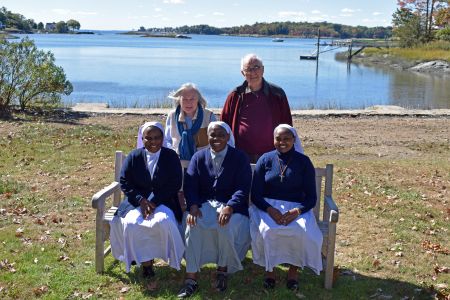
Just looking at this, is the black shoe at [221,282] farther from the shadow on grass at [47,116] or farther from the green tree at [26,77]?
the green tree at [26,77]

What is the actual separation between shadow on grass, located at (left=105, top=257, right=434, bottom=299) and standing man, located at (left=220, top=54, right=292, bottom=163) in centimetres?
134

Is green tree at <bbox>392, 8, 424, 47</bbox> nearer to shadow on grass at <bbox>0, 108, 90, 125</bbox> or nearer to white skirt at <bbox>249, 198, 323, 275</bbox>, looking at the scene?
shadow on grass at <bbox>0, 108, 90, 125</bbox>

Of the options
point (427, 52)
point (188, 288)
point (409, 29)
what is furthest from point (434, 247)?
point (409, 29)

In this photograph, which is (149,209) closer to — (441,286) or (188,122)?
(188,122)

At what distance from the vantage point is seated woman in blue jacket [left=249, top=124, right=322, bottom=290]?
5.20m

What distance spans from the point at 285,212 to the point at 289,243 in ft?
0.98

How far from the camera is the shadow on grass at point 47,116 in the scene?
51.6 feet

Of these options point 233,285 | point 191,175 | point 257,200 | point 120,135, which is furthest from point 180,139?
point 120,135

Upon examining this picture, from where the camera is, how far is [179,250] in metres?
5.34

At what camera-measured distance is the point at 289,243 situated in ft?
17.2

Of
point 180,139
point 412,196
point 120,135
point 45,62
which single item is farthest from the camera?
point 45,62

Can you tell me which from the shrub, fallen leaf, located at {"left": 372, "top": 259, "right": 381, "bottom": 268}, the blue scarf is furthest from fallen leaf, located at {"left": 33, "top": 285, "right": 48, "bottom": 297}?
the shrub

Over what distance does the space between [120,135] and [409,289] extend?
31.2 ft

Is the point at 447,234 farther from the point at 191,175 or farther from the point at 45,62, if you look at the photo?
the point at 45,62
